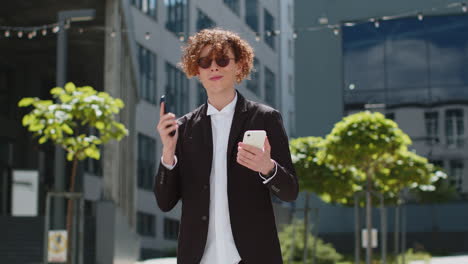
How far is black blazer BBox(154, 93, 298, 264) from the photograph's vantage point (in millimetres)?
2568

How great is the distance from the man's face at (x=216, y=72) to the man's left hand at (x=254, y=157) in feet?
1.27

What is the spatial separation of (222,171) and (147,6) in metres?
32.2

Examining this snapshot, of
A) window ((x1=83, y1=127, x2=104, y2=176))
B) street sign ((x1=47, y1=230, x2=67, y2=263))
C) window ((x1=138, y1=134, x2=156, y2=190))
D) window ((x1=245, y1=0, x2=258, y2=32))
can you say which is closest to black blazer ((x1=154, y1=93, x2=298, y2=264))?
street sign ((x1=47, y1=230, x2=67, y2=263))

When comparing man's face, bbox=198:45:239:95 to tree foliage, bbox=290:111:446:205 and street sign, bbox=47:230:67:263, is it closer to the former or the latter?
street sign, bbox=47:230:67:263

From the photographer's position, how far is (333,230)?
1463 inches

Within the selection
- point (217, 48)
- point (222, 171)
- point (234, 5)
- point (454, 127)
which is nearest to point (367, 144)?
point (217, 48)

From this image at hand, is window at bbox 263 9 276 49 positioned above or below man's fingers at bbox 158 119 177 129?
above

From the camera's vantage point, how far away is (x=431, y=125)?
35.3m

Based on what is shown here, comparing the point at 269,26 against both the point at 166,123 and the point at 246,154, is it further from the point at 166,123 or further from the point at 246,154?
the point at 246,154

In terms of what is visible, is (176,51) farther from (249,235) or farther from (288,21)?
(249,235)

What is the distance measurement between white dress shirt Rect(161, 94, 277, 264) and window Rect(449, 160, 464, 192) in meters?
33.6

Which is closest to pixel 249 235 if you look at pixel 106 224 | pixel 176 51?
pixel 106 224

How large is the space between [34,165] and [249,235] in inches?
1237

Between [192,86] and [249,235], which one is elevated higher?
[192,86]
